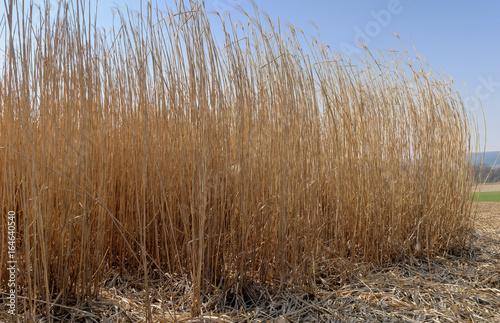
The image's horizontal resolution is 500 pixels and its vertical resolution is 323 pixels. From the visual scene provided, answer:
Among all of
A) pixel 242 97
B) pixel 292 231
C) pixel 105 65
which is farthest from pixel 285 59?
pixel 105 65

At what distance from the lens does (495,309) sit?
137cm

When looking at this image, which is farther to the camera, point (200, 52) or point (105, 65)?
point (105, 65)

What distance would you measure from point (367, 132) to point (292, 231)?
76 centimetres

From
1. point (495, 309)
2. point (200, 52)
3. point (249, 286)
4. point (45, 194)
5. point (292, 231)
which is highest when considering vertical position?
point (200, 52)

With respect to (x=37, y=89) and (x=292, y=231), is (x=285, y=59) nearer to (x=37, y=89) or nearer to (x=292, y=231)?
(x=292, y=231)

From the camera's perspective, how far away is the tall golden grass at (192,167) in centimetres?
107

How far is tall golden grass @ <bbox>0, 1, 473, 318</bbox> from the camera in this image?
42.2 inches

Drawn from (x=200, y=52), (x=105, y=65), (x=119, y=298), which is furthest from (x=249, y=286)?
(x=105, y=65)

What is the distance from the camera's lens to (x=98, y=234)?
3.69 ft

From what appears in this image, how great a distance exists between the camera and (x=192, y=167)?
1146 millimetres

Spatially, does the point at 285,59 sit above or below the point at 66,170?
above

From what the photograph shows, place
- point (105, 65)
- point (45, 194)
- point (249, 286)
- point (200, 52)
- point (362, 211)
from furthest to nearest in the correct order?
point (362, 211)
point (105, 65)
point (249, 286)
point (200, 52)
point (45, 194)

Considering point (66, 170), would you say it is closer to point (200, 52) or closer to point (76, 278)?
point (76, 278)

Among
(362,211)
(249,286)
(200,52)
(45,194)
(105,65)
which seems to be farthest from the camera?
(362,211)
